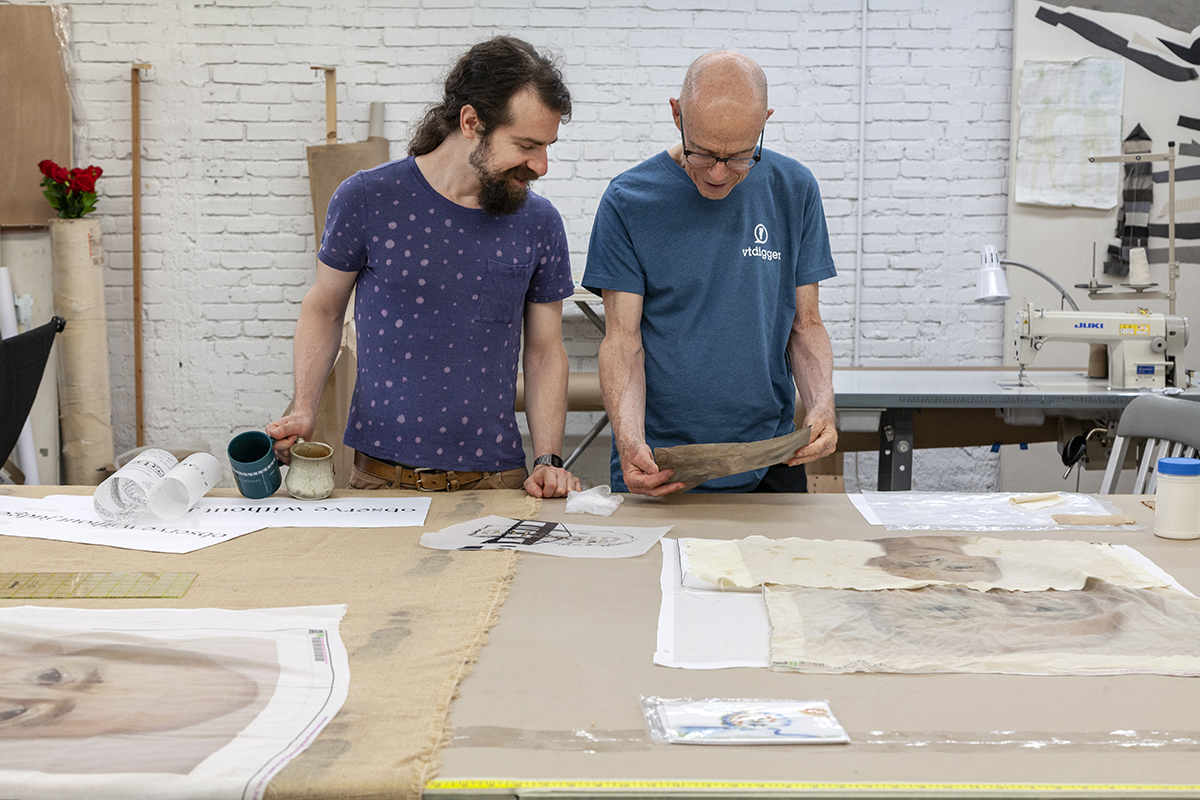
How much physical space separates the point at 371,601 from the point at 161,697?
0.29 metres

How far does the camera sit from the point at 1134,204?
3.97m

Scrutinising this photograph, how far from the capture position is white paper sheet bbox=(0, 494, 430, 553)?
134 centimetres

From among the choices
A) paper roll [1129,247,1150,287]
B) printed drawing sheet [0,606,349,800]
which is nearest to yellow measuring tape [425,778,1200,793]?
printed drawing sheet [0,606,349,800]

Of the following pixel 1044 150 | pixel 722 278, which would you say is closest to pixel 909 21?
pixel 1044 150

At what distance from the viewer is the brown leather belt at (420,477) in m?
1.71

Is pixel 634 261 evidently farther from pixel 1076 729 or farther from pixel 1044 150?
pixel 1044 150

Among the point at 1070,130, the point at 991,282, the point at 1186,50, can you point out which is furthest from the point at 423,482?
the point at 1186,50

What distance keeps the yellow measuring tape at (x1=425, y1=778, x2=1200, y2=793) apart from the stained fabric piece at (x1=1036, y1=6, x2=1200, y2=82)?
4.02 metres

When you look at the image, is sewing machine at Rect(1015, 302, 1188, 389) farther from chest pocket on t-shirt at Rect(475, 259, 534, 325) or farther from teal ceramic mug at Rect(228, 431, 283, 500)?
teal ceramic mug at Rect(228, 431, 283, 500)

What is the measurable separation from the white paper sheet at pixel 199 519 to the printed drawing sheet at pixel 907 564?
0.50m

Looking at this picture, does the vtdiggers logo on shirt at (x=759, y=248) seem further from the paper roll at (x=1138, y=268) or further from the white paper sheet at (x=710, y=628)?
the paper roll at (x=1138, y=268)

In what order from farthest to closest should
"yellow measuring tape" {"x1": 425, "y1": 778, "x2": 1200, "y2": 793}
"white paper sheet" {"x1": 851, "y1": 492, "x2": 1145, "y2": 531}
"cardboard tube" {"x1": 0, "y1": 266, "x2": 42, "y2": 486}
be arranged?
"cardboard tube" {"x1": 0, "y1": 266, "x2": 42, "y2": 486} < "white paper sheet" {"x1": 851, "y1": 492, "x2": 1145, "y2": 531} < "yellow measuring tape" {"x1": 425, "y1": 778, "x2": 1200, "y2": 793}

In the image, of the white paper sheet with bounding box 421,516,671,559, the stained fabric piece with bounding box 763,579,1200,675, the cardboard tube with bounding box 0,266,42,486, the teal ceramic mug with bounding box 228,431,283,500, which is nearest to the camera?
the stained fabric piece with bounding box 763,579,1200,675

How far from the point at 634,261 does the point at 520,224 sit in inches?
8.7
